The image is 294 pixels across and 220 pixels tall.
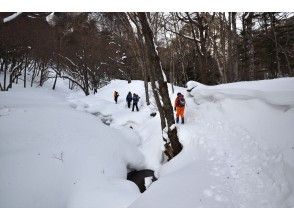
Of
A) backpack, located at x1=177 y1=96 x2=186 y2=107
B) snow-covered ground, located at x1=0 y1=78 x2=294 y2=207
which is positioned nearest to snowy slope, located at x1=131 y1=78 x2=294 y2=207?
snow-covered ground, located at x1=0 y1=78 x2=294 y2=207

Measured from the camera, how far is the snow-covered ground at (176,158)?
704 centimetres

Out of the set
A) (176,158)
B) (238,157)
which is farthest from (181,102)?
(238,157)

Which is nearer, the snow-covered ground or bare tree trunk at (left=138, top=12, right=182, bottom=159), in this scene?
the snow-covered ground

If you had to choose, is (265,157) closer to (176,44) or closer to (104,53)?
(176,44)

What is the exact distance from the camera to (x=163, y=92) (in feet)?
32.1

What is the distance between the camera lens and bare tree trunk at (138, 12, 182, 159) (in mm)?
9062

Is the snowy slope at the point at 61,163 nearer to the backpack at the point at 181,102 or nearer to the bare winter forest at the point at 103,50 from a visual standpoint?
the backpack at the point at 181,102

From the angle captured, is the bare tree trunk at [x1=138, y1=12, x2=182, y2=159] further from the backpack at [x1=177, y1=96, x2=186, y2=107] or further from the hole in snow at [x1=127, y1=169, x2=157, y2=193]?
the backpack at [x1=177, y1=96, x2=186, y2=107]

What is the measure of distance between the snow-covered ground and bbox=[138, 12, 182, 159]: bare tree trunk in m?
0.51

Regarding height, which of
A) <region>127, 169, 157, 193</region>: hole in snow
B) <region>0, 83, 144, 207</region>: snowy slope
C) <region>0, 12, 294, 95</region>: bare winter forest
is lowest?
<region>127, 169, 157, 193</region>: hole in snow

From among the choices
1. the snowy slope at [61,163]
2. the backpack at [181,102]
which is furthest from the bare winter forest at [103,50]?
the snowy slope at [61,163]

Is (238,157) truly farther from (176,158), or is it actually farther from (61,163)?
(61,163)

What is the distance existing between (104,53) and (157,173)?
24801 millimetres

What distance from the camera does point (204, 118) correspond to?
1296cm
